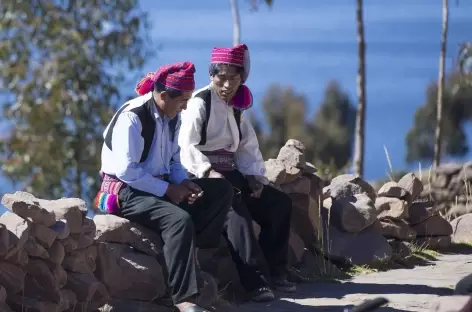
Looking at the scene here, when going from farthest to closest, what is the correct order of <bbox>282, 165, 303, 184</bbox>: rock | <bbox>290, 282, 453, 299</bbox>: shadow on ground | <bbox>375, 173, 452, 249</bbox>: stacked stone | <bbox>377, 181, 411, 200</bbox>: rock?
<bbox>377, 181, 411, 200</bbox>: rock < <bbox>375, 173, 452, 249</bbox>: stacked stone < <bbox>282, 165, 303, 184</bbox>: rock < <bbox>290, 282, 453, 299</bbox>: shadow on ground

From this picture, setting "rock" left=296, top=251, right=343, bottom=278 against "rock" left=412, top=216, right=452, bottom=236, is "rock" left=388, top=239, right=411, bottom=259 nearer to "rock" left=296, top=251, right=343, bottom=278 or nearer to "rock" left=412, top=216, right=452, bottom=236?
"rock" left=412, top=216, right=452, bottom=236

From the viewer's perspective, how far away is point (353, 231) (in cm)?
734

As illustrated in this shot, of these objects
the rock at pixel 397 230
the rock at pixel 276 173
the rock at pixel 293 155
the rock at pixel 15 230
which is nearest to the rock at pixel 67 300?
the rock at pixel 15 230

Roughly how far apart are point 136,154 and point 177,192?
0.31 metres

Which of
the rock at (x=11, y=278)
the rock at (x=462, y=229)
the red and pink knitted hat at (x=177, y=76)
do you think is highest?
the red and pink knitted hat at (x=177, y=76)

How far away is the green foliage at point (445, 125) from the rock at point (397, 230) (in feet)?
62.3

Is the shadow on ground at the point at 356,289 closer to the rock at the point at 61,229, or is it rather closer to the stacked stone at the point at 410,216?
the stacked stone at the point at 410,216

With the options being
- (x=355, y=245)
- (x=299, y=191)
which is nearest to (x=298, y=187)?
(x=299, y=191)

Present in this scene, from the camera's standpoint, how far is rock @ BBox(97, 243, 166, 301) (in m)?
5.52

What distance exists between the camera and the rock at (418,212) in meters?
8.02

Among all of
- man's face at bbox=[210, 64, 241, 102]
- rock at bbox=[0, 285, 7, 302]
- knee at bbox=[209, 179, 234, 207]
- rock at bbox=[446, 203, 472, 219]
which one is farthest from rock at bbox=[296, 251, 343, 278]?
rock at bbox=[446, 203, 472, 219]

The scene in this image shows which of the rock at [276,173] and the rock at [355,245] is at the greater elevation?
the rock at [276,173]

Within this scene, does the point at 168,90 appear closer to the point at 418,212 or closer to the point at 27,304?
the point at 27,304

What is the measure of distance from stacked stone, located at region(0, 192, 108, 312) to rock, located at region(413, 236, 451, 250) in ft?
10.8
